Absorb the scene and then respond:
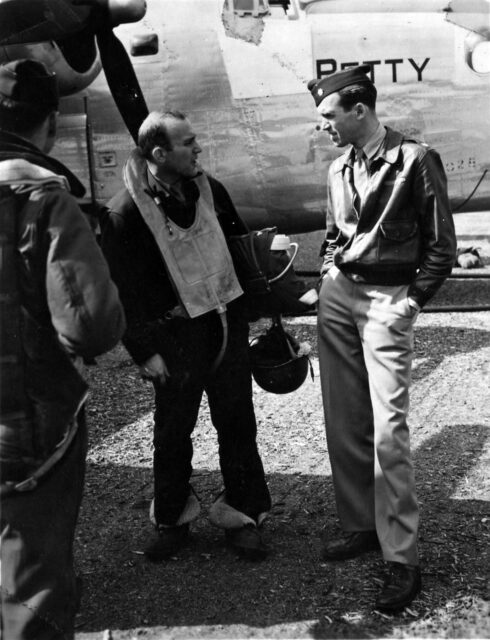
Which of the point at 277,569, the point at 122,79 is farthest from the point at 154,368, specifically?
the point at 122,79

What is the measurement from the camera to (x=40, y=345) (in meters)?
2.39

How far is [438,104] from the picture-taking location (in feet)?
24.7

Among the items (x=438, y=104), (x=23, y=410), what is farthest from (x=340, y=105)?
(x=438, y=104)

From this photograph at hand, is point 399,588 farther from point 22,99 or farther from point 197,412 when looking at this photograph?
point 22,99

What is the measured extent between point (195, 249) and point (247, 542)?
129 cm

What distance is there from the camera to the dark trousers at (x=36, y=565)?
2351 mm

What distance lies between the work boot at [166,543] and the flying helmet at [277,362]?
2.46ft

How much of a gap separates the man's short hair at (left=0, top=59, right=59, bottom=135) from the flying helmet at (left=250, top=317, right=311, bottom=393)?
170 centimetres

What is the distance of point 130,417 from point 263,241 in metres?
2.42

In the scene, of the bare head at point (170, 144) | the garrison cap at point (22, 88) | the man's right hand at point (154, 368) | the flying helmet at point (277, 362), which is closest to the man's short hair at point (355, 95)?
the bare head at point (170, 144)

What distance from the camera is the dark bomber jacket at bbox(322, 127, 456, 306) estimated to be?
336cm

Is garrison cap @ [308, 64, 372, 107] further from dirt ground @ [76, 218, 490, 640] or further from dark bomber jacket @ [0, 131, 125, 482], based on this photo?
dirt ground @ [76, 218, 490, 640]

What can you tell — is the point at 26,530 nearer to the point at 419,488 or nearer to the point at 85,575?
the point at 85,575

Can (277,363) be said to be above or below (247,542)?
above
